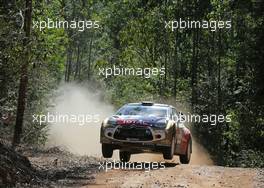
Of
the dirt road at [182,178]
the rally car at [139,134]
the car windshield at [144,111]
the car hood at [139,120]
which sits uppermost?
the car windshield at [144,111]

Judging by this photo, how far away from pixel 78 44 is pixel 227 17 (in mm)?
43779

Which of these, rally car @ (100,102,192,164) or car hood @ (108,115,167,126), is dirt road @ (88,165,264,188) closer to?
rally car @ (100,102,192,164)

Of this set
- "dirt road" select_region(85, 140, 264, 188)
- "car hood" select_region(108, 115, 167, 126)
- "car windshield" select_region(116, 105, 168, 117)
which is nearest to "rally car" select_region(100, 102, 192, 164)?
"car hood" select_region(108, 115, 167, 126)

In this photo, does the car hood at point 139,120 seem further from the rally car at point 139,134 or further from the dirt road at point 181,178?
the dirt road at point 181,178

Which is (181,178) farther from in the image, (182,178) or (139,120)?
(139,120)

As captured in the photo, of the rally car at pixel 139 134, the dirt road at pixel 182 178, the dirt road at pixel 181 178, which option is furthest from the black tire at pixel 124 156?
the dirt road at pixel 181 178

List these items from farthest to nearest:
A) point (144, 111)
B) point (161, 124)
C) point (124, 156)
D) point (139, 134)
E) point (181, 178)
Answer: point (124, 156)
point (144, 111)
point (161, 124)
point (139, 134)
point (181, 178)

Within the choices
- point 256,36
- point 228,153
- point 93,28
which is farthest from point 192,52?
point 93,28

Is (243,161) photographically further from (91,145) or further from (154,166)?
(154,166)

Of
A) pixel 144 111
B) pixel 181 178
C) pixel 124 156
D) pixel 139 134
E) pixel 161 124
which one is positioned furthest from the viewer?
pixel 124 156

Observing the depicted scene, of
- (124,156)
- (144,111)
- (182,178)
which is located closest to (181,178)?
(182,178)

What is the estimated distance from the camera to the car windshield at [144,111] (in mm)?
15969

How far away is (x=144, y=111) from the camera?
53.1 ft

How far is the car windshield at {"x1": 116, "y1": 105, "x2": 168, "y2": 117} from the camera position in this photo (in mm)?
15969
